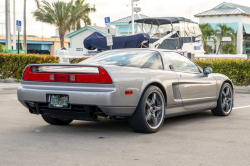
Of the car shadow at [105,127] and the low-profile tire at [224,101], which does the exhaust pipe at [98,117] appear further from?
the low-profile tire at [224,101]

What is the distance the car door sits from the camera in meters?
6.45

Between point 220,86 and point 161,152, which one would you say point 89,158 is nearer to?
point 161,152

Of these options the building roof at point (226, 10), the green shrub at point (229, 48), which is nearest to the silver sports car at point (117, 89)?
the green shrub at point (229, 48)

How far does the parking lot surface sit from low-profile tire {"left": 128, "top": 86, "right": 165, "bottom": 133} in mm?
133

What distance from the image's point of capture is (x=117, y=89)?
16.9 feet

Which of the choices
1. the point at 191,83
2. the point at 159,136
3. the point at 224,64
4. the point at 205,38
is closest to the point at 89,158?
the point at 159,136

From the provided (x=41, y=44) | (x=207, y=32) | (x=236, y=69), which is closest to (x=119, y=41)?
(x=236, y=69)

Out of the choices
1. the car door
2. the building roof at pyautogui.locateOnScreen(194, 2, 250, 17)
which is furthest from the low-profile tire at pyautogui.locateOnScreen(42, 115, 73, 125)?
the building roof at pyautogui.locateOnScreen(194, 2, 250, 17)

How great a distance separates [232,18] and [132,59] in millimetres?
41470

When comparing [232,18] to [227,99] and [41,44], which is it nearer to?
[41,44]

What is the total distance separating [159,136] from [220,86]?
2.49m

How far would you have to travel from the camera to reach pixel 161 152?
4.57 metres

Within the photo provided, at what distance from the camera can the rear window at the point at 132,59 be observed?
19.7 feet

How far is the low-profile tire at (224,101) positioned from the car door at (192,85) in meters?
0.23
